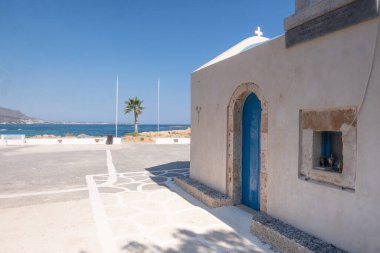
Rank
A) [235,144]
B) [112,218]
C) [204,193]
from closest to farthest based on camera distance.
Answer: [112,218] → [235,144] → [204,193]

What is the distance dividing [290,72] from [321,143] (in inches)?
56.2

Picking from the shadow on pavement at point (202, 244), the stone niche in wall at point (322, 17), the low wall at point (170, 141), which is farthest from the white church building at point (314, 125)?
the low wall at point (170, 141)

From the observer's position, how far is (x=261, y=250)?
161 inches

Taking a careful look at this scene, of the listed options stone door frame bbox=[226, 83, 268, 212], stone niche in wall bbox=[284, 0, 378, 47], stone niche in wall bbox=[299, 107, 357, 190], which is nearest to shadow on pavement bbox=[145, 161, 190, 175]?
stone door frame bbox=[226, 83, 268, 212]

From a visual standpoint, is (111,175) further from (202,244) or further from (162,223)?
(202,244)

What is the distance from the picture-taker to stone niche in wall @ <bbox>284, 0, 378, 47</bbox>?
133 inches

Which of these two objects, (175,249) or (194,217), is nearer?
(175,249)

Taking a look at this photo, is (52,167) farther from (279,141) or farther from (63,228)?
(279,141)

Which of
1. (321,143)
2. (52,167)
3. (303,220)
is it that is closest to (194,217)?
(303,220)

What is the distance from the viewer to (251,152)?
6.12m

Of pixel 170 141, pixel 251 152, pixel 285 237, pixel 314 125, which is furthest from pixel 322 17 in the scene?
pixel 170 141

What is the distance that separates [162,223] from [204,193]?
177 cm

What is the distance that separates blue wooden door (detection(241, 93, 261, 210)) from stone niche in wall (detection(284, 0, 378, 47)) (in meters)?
1.84

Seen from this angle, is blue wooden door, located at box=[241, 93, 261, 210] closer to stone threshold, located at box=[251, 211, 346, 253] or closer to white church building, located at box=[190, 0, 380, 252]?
white church building, located at box=[190, 0, 380, 252]
